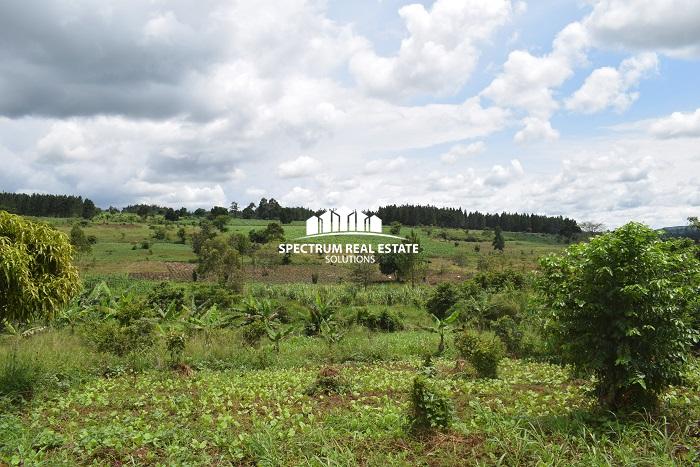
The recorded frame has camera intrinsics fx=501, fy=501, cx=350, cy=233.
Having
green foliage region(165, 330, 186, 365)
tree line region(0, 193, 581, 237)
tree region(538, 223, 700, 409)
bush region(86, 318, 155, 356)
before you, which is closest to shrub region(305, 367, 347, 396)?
tree region(538, 223, 700, 409)

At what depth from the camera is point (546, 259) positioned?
696 centimetres

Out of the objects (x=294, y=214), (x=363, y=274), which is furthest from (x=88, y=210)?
(x=363, y=274)

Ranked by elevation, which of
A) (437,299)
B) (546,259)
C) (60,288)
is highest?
(546,259)

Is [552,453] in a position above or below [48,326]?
above

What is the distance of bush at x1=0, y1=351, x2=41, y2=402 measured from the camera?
908 cm

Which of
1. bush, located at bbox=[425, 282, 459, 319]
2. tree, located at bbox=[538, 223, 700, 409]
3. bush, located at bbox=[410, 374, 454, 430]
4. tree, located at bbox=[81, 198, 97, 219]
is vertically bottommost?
bush, located at bbox=[425, 282, 459, 319]

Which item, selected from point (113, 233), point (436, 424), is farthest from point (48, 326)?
point (113, 233)

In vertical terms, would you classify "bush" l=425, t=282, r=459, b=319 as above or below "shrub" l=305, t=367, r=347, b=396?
below

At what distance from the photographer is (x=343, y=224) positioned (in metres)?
66.9

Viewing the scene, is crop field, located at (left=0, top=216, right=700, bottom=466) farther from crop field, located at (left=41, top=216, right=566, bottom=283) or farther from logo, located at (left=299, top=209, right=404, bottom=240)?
logo, located at (left=299, top=209, right=404, bottom=240)

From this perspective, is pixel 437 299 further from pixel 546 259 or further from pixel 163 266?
pixel 163 266

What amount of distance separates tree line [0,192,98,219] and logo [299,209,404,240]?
163 feet

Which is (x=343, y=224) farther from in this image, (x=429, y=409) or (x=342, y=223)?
(x=429, y=409)

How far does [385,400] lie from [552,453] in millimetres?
3714
